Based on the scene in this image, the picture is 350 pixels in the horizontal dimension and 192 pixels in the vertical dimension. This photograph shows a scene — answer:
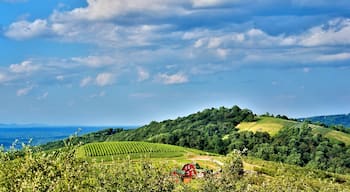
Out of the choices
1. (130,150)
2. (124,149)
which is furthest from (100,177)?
(124,149)

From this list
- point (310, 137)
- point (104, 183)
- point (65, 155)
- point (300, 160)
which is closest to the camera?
point (65, 155)

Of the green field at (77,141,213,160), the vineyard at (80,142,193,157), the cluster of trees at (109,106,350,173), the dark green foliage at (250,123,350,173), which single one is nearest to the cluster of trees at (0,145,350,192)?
the green field at (77,141,213,160)

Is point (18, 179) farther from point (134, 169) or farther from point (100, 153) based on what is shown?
point (100, 153)

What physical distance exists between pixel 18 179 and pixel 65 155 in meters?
3.95

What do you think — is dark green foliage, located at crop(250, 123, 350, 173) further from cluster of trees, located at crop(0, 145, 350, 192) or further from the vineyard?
cluster of trees, located at crop(0, 145, 350, 192)

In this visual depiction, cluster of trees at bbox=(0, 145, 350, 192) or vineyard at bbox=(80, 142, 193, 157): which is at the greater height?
vineyard at bbox=(80, 142, 193, 157)

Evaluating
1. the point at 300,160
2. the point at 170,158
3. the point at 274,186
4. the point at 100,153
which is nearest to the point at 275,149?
the point at 300,160

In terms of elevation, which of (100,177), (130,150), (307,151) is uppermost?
(130,150)

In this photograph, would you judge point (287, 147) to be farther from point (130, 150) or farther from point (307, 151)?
point (130, 150)

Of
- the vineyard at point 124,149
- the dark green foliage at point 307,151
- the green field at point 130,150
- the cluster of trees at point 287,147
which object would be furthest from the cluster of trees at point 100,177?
the cluster of trees at point 287,147

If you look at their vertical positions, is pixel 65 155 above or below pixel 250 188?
above

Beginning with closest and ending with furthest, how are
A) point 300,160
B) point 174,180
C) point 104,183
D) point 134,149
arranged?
point 104,183 → point 174,180 → point 134,149 → point 300,160

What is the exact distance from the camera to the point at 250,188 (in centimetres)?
4344

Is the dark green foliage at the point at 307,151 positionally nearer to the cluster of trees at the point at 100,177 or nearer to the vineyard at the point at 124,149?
the vineyard at the point at 124,149
